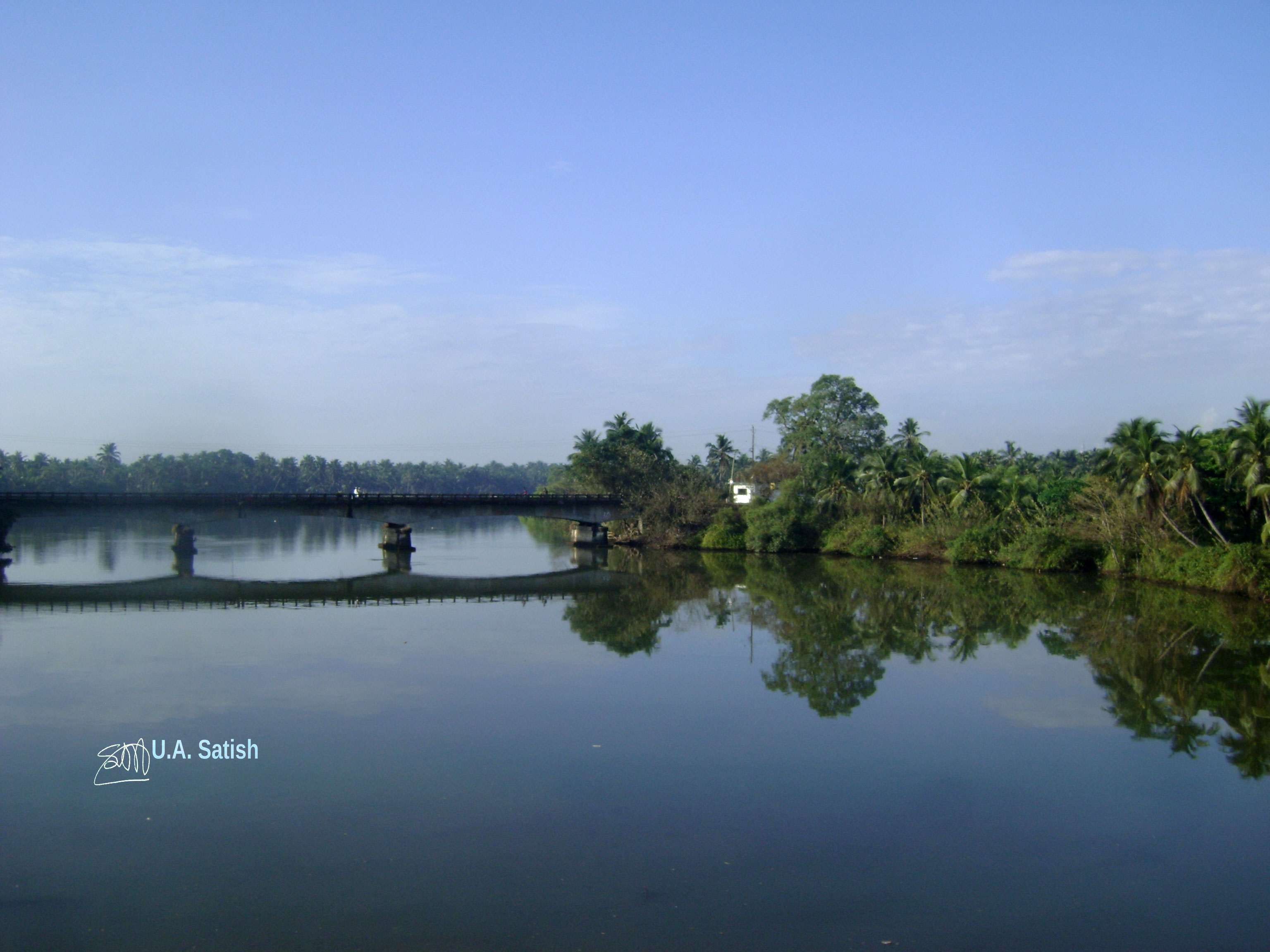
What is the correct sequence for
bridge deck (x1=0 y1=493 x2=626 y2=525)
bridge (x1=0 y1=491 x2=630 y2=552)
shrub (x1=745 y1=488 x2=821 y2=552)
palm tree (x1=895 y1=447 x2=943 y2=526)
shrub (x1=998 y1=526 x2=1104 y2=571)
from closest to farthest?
1. shrub (x1=998 y1=526 x2=1104 y2=571)
2. bridge deck (x1=0 y1=493 x2=626 y2=525)
3. bridge (x1=0 y1=491 x2=630 y2=552)
4. palm tree (x1=895 y1=447 x2=943 y2=526)
5. shrub (x1=745 y1=488 x2=821 y2=552)

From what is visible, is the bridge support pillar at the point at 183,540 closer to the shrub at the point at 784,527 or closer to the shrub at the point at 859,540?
the shrub at the point at 784,527

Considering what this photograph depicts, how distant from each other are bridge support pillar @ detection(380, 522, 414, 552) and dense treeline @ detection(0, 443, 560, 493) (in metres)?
32.6

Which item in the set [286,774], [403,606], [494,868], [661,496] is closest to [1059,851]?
[494,868]

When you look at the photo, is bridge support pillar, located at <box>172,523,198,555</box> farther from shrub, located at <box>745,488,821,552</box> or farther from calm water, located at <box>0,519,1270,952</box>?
shrub, located at <box>745,488,821,552</box>

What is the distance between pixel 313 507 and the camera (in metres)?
57.3

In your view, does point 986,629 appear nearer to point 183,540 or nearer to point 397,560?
point 397,560

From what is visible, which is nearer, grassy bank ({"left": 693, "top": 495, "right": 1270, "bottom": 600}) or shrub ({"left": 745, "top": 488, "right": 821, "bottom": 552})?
grassy bank ({"left": 693, "top": 495, "right": 1270, "bottom": 600})

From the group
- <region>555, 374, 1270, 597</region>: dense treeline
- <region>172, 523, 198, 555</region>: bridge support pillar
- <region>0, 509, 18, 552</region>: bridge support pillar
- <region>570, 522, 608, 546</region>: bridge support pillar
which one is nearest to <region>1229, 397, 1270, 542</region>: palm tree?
<region>555, 374, 1270, 597</region>: dense treeline

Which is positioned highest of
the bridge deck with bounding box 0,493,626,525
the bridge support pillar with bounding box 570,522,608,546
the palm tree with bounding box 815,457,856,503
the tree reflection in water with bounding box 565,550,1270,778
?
the palm tree with bounding box 815,457,856,503

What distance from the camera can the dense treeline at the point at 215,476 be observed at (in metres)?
101

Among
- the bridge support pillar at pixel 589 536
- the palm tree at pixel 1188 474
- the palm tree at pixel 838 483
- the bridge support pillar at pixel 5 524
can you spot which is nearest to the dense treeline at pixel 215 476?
the bridge support pillar at pixel 5 524

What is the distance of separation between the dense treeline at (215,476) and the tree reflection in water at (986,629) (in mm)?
64167
